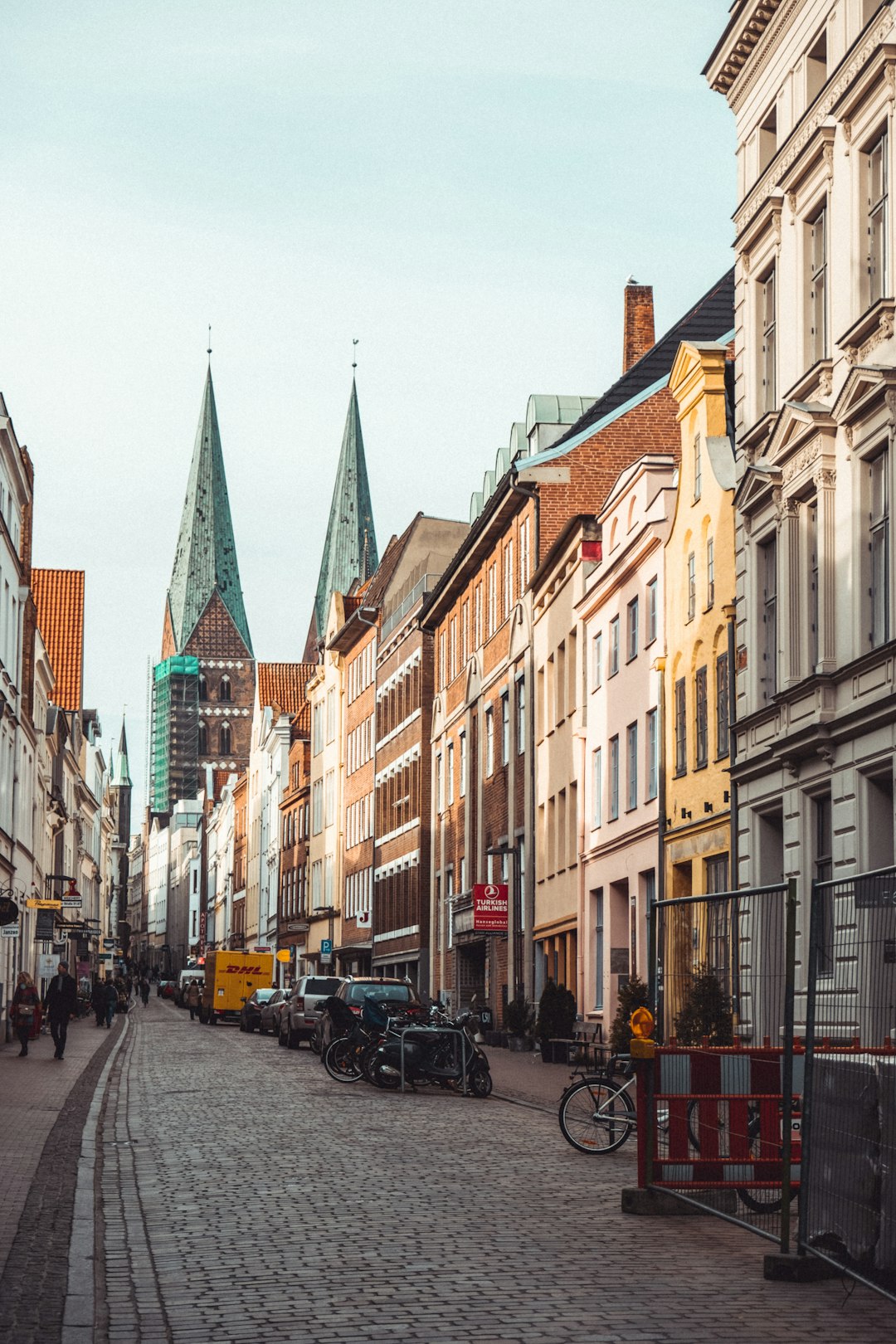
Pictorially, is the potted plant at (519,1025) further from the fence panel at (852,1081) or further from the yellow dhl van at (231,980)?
the fence panel at (852,1081)

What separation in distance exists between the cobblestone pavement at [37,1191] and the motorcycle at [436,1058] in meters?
3.92

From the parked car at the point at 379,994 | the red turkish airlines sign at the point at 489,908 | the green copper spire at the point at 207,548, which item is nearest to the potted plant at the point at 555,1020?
the parked car at the point at 379,994

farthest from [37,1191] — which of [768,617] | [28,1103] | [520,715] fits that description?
[520,715]

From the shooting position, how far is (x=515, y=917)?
45.2 meters

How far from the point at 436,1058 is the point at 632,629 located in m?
11.9

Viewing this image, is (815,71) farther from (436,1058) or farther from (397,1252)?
(397,1252)

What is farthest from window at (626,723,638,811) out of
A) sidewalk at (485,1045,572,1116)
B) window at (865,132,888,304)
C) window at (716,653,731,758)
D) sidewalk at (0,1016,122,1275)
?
window at (865,132,888,304)

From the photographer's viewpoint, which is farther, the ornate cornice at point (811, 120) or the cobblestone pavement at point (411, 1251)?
the ornate cornice at point (811, 120)

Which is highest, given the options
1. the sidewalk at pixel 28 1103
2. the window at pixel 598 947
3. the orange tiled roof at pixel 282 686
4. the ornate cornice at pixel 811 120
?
the orange tiled roof at pixel 282 686

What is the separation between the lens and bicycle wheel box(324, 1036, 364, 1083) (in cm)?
2684

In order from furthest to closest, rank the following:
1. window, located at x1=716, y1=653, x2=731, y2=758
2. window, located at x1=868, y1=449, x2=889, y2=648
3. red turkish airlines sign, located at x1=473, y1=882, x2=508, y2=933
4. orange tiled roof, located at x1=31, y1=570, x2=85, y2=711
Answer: orange tiled roof, located at x1=31, y1=570, x2=85, y2=711, red turkish airlines sign, located at x1=473, y1=882, x2=508, y2=933, window, located at x1=716, y1=653, x2=731, y2=758, window, located at x1=868, y1=449, x2=889, y2=648

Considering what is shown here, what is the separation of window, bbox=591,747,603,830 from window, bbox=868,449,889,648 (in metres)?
15.5

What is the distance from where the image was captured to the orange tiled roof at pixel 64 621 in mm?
67500

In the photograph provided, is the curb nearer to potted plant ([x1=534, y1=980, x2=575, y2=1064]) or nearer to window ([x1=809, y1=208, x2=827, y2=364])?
window ([x1=809, y1=208, x2=827, y2=364])
